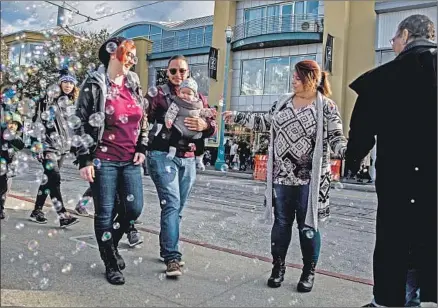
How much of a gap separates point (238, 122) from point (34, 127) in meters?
1.99

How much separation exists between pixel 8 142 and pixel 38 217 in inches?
45.9

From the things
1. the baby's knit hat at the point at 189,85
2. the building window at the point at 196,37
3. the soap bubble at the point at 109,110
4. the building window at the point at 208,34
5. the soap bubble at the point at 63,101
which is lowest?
the soap bubble at the point at 109,110

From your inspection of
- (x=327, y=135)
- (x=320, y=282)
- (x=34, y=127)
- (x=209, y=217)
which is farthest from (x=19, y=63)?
(x=209, y=217)

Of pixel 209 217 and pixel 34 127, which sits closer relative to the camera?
pixel 34 127

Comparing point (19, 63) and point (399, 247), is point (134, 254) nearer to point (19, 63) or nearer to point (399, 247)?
point (19, 63)

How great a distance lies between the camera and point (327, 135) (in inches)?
110

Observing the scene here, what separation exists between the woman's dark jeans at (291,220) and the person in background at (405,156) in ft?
2.01

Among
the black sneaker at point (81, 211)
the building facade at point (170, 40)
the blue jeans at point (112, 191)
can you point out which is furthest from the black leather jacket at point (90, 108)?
the black sneaker at point (81, 211)

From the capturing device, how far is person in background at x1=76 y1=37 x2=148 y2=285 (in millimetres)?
2641

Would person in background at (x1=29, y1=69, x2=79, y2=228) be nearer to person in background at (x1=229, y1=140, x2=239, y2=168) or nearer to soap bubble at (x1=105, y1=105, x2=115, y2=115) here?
soap bubble at (x1=105, y1=105, x2=115, y2=115)

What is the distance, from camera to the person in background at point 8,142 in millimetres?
2895

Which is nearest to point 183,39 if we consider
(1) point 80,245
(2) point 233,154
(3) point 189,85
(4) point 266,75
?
(3) point 189,85

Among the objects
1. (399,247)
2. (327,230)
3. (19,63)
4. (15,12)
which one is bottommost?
(327,230)

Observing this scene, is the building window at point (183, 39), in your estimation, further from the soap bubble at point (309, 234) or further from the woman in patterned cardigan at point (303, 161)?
the soap bubble at point (309, 234)
